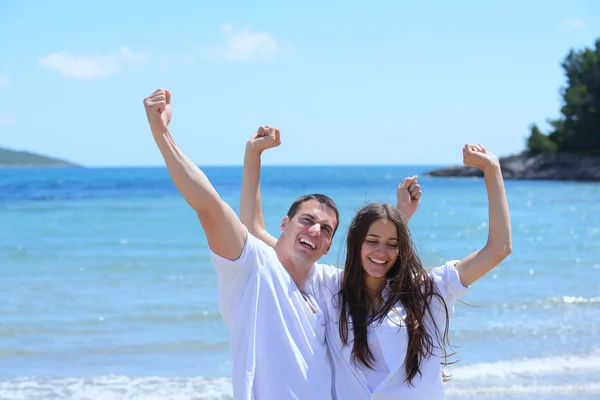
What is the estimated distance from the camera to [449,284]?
11.2ft

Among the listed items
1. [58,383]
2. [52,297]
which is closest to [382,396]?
[58,383]

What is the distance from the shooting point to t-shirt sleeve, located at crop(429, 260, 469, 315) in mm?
3387

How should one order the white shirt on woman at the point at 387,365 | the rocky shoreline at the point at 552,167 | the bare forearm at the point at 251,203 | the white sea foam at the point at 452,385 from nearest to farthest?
the white shirt on woman at the point at 387,365 → the bare forearm at the point at 251,203 → the white sea foam at the point at 452,385 → the rocky shoreline at the point at 552,167

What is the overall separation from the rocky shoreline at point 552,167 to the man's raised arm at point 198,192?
186 feet

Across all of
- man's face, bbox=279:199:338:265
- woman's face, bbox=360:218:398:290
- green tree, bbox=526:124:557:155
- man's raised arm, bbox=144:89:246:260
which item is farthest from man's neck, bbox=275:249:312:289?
green tree, bbox=526:124:557:155

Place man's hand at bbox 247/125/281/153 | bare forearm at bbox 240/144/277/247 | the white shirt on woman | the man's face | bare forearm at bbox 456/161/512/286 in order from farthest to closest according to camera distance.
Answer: bare forearm at bbox 240/144/277/247
man's hand at bbox 247/125/281/153
the man's face
bare forearm at bbox 456/161/512/286
the white shirt on woman

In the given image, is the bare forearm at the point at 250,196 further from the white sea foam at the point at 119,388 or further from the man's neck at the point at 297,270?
the white sea foam at the point at 119,388

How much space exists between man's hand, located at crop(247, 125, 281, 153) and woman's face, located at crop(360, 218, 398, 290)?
2.31ft

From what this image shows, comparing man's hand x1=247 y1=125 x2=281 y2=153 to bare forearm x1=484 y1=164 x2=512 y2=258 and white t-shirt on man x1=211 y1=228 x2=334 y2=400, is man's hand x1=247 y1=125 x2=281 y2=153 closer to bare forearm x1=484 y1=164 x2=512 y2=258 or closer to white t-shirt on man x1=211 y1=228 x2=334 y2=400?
white t-shirt on man x1=211 y1=228 x2=334 y2=400

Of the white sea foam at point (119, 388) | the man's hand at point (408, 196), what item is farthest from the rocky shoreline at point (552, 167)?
the man's hand at point (408, 196)

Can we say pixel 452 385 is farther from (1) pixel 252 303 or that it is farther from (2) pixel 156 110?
(2) pixel 156 110

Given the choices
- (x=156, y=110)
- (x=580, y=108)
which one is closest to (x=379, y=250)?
(x=156, y=110)

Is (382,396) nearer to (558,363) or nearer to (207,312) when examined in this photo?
(558,363)

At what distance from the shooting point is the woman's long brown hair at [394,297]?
3.30 metres
